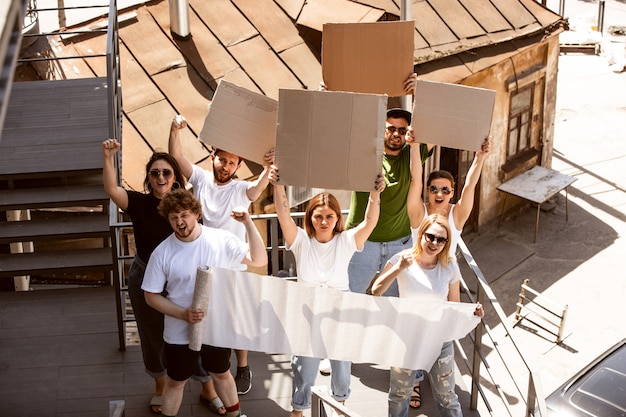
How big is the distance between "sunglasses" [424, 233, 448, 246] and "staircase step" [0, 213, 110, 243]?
3284 mm

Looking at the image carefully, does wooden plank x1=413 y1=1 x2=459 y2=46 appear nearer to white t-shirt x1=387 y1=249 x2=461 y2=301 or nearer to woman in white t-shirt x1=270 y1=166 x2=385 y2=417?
woman in white t-shirt x1=270 y1=166 x2=385 y2=417

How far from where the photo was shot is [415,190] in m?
6.25

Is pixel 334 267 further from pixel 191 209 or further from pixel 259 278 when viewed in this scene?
pixel 191 209

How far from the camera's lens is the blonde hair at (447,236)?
5648 millimetres

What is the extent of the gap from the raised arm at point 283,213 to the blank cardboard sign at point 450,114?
3.58ft

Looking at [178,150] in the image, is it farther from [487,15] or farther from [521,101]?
[521,101]

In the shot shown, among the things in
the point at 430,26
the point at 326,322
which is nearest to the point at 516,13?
the point at 430,26

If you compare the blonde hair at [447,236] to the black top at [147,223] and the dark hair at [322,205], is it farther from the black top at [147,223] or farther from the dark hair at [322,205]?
the black top at [147,223]

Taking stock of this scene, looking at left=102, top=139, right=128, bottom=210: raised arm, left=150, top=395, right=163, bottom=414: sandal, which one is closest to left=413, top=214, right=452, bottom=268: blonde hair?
left=102, top=139, right=128, bottom=210: raised arm

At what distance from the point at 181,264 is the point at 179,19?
24.6 ft

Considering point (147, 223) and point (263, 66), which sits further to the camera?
point (263, 66)

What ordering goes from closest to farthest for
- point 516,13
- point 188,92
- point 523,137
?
point 188,92, point 516,13, point 523,137

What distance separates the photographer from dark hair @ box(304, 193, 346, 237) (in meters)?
5.76

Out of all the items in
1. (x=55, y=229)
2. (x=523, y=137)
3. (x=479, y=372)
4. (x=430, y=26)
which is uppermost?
(x=430, y=26)
